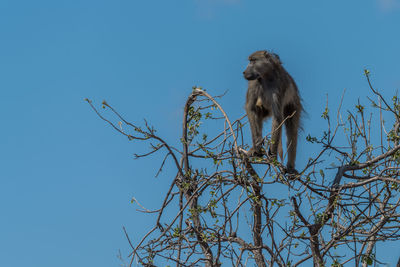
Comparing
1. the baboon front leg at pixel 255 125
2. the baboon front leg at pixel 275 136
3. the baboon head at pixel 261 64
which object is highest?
the baboon head at pixel 261 64

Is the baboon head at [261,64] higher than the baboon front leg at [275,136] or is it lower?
higher

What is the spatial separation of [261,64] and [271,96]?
0.50 m

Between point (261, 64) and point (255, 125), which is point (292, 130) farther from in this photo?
point (261, 64)

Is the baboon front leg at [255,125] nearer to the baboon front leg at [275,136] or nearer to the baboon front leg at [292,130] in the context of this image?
the baboon front leg at [275,136]

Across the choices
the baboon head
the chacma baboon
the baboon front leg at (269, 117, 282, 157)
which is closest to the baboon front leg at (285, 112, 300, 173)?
the chacma baboon

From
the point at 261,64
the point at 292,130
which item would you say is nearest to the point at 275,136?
the point at 292,130

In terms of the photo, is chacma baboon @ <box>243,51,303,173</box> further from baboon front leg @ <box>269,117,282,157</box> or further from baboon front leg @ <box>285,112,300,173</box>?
baboon front leg @ <box>269,117,282,157</box>

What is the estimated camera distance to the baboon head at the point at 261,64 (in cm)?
784

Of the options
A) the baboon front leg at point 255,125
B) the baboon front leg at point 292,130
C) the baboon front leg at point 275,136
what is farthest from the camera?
the baboon front leg at point 292,130

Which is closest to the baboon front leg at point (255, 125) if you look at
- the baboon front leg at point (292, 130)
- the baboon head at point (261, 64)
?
the baboon front leg at point (292, 130)

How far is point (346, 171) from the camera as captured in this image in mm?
5828

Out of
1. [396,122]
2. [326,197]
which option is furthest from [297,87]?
[326,197]

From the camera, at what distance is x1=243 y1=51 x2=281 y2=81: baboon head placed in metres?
7.84

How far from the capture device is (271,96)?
25.4 feet
